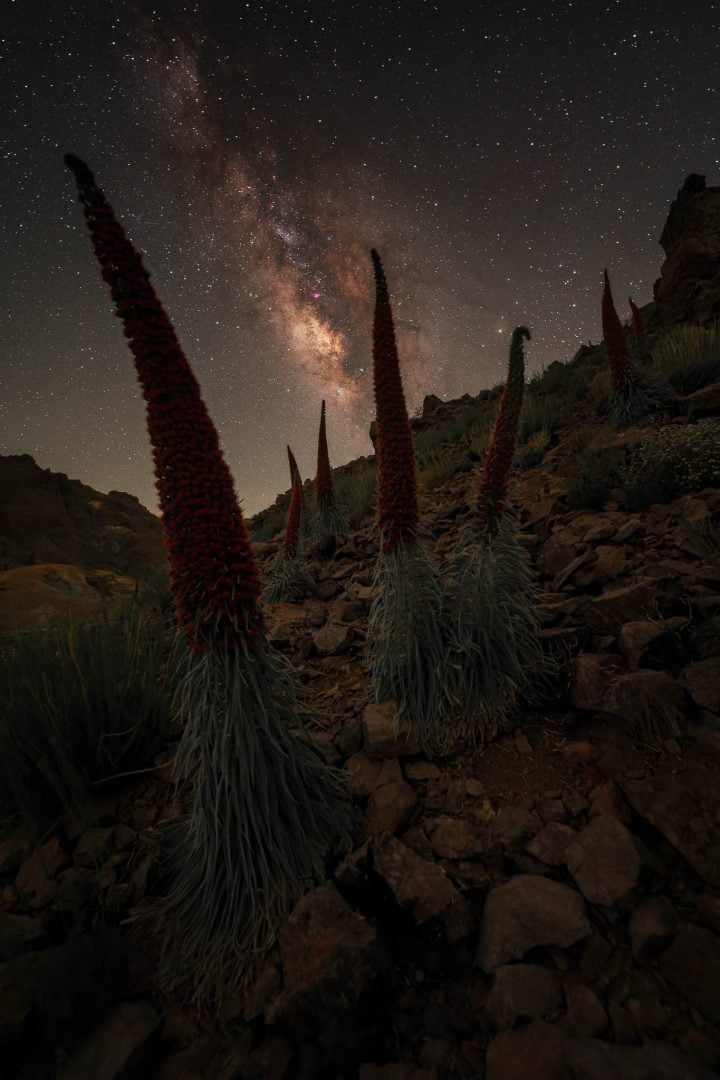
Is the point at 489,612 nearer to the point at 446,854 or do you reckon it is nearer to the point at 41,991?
the point at 446,854

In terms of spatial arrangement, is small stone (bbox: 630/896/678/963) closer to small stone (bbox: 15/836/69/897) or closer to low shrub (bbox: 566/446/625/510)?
small stone (bbox: 15/836/69/897)

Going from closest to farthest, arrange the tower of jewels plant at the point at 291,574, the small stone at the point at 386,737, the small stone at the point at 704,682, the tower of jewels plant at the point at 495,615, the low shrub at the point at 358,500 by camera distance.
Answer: the small stone at the point at 704,682
the small stone at the point at 386,737
the tower of jewels plant at the point at 495,615
the tower of jewels plant at the point at 291,574
the low shrub at the point at 358,500

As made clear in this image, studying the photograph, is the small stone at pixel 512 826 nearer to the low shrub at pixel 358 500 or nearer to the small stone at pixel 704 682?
the small stone at pixel 704 682

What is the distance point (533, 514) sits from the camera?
4484 millimetres

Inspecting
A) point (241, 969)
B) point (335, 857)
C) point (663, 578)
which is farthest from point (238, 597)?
point (663, 578)

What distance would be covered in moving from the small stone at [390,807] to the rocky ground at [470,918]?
0.4 inches

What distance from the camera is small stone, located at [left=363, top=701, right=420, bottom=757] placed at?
7.46 feet

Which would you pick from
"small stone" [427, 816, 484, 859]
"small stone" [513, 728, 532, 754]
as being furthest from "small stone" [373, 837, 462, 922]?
"small stone" [513, 728, 532, 754]

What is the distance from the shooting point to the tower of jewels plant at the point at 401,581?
2484 millimetres

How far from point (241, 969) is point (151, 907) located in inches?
18.4

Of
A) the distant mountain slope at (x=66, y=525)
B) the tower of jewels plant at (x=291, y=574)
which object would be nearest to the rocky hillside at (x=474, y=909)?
the tower of jewels plant at (x=291, y=574)

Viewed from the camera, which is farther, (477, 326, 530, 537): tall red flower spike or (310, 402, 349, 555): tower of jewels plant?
(310, 402, 349, 555): tower of jewels plant

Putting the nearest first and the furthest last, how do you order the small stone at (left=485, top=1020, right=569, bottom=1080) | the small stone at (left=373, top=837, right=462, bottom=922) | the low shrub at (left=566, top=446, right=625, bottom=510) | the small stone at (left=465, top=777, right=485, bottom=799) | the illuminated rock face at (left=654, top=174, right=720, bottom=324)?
the small stone at (left=485, top=1020, right=569, bottom=1080)
the small stone at (left=373, top=837, right=462, bottom=922)
the small stone at (left=465, top=777, right=485, bottom=799)
the low shrub at (left=566, top=446, right=625, bottom=510)
the illuminated rock face at (left=654, top=174, right=720, bottom=324)

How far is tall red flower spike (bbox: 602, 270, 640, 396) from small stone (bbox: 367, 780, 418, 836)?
6.74 metres
